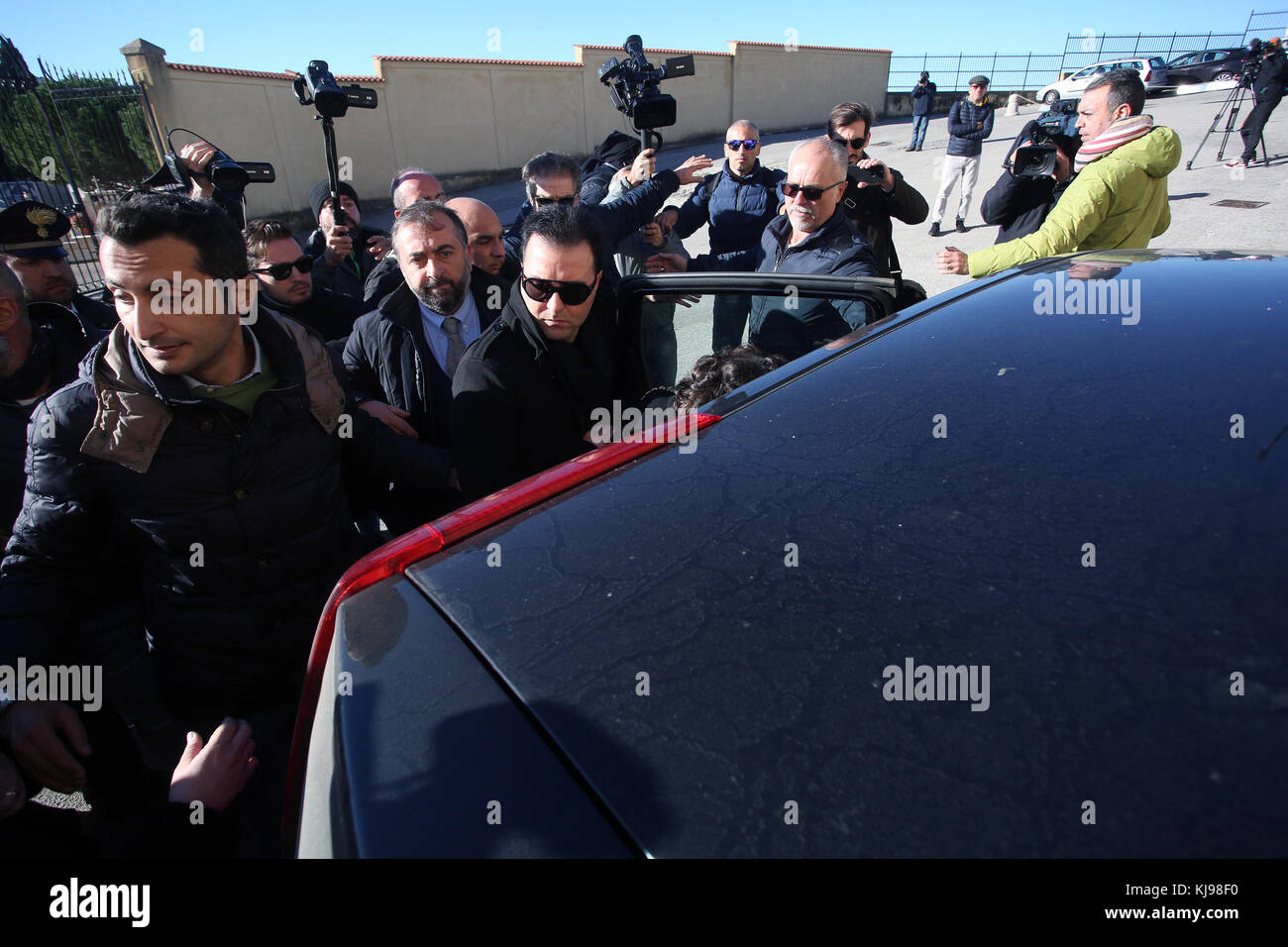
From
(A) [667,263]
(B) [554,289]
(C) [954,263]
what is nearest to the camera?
(B) [554,289]

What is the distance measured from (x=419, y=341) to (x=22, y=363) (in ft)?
4.26

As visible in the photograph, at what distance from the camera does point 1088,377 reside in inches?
48.8

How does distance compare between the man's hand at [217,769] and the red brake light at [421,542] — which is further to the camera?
the man's hand at [217,769]

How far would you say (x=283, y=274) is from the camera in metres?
3.46

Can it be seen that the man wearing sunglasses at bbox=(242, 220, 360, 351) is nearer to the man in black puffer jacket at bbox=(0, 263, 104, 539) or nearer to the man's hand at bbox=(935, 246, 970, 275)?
the man in black puffer jacket at bbox=(0, 263, 104, 539)

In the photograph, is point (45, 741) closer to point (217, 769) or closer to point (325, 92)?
point (217, 769)

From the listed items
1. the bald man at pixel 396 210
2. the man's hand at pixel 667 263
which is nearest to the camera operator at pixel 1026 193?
the man's hand at pixel 667 263

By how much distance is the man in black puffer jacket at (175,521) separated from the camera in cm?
166

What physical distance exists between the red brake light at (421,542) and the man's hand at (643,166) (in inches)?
118

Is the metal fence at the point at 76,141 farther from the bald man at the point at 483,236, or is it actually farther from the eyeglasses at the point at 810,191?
the eyeglasses at the point at 810,191

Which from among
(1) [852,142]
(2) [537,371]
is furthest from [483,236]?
(1) [852,142]

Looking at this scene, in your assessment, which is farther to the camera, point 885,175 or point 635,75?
point 635,75

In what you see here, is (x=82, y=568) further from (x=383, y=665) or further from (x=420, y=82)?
(x=420, y=82)

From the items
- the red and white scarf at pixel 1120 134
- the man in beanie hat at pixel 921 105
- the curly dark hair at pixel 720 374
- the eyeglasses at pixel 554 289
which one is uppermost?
the man in beanie hat at pixel 921 105
